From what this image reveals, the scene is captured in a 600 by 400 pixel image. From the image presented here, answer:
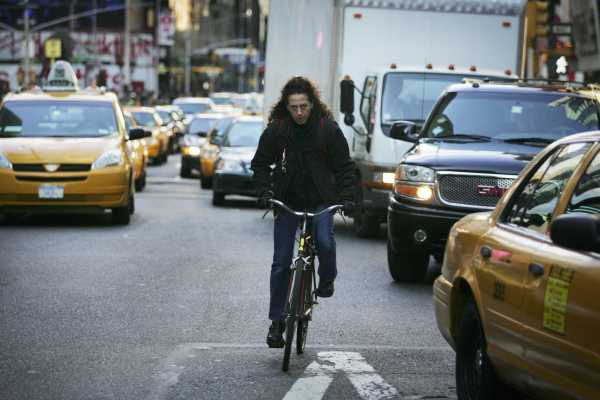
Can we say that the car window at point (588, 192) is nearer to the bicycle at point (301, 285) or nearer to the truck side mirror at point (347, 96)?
the bicycle at point (301, 285)

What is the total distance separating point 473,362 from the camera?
6969 mm

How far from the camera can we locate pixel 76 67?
92562mm

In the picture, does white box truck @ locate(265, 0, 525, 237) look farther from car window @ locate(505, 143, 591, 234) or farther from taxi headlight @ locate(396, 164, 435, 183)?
car window @ locate(505, 143, 591, 234)

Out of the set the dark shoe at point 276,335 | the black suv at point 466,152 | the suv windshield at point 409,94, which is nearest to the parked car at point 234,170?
the suv windshield at point 409,94

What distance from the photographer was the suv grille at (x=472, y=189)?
12531mm

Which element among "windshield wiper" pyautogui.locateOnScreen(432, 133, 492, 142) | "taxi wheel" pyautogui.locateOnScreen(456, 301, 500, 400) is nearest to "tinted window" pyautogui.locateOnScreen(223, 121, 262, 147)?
"windshield wiper" pyautogui.locateOnScreen(432, 133, 492, 142)

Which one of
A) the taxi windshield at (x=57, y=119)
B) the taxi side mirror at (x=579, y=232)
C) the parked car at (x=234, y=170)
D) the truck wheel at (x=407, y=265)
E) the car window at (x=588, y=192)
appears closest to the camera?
the taxi side mirror at (x=579, y=232)

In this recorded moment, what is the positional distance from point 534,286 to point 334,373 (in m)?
2.70

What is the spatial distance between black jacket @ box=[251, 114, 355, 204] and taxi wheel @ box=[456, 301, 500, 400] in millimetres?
2081

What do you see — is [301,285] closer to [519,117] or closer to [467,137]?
[467,137]

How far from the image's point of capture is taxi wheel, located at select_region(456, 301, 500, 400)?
6.62m

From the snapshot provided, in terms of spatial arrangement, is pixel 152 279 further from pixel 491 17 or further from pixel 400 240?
pixel 491 17

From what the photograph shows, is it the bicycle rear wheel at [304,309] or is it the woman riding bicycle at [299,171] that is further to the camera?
the woman riding bicycle at [299,171]

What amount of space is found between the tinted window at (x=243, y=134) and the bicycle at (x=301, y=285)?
16403 millimetres
